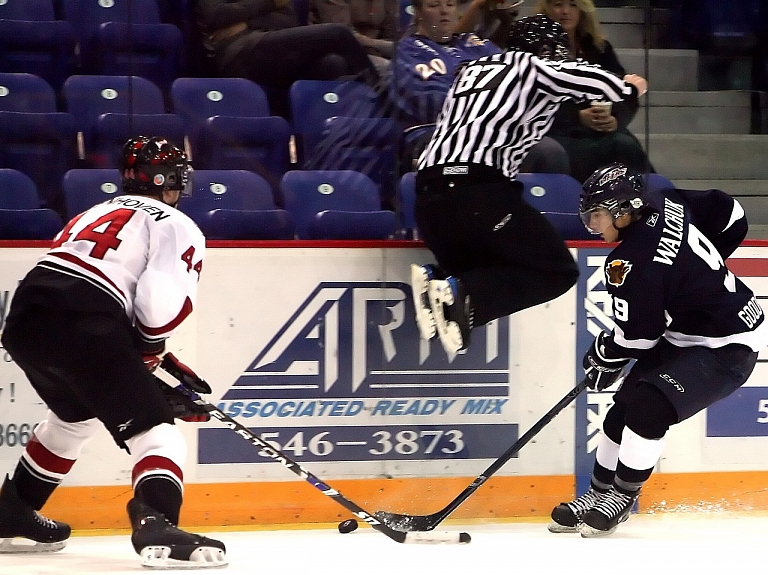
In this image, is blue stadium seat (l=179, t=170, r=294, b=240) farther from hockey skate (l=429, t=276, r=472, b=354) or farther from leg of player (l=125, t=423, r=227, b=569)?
leg of player (l=125, t=423, r=227, b=569)

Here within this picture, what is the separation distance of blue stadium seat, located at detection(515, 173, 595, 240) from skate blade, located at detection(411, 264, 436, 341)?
1.91 ft

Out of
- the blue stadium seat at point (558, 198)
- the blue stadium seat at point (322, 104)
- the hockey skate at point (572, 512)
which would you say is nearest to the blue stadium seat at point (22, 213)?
the blue stadium seat at point (322, 104)

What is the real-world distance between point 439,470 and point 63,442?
Result: 4.03 ft

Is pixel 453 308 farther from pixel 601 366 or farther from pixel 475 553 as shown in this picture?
pixel 475 553

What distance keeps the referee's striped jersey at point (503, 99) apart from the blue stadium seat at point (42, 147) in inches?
43.7

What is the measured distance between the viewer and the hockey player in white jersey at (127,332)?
2738 millimetres

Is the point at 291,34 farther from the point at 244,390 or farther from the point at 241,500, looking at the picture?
the point at 241,500

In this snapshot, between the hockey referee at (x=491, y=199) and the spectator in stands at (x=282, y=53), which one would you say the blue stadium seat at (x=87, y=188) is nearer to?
the spectator in stands at (x=282, y=53)

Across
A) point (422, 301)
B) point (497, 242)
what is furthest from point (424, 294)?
point (497, 242)

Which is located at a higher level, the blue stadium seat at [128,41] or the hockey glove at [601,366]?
the blue stadium seat at [128,41]

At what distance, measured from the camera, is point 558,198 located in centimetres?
381

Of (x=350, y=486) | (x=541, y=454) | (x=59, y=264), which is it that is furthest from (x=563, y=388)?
(x=59, y=264)

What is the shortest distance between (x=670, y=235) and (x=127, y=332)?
5.08 ft

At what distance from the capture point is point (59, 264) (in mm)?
2799
